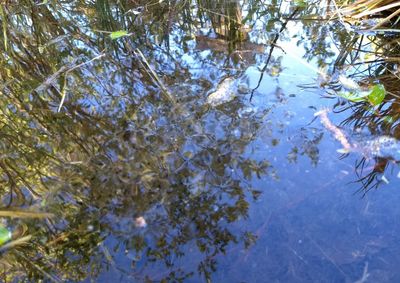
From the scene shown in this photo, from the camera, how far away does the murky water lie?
1155mm

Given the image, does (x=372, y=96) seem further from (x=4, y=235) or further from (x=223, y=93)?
(x=4, y=235)

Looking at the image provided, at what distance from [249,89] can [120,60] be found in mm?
611

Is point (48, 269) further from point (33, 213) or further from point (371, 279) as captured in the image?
point (371, 279)

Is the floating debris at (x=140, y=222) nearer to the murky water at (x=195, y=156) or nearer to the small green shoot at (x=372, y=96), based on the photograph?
the murky water at (x=195, y=156)

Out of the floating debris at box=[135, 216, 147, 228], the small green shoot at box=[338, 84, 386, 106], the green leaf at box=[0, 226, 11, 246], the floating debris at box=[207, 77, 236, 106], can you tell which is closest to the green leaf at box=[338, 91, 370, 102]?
the small green shoot at box=[338, 84, 386, 106]

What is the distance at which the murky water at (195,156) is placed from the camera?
1.16 m

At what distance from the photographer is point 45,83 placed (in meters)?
1.82

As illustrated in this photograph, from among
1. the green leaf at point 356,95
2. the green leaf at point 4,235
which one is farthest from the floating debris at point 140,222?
the green leaf at point 356,95

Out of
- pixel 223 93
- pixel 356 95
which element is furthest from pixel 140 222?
pixel 356 95

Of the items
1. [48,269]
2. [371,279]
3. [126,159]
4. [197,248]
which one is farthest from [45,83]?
[371,279]

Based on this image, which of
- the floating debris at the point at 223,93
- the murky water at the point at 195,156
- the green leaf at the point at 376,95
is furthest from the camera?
the floating debris at the point at 223,93

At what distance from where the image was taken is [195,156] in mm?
1428

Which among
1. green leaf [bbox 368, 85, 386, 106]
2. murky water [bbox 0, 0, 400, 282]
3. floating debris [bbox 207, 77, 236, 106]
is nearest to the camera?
murky water [bbox 0, 0, 400, 282]

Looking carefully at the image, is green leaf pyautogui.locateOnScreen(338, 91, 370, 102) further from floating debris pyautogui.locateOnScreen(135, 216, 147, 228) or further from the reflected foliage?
floating debris pyautogui.locateOnScreen(135, 216, 147, 228)
